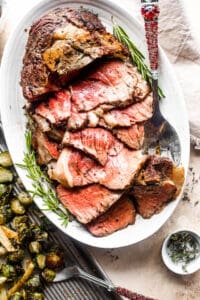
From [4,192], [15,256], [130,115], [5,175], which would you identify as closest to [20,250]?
[15,256]

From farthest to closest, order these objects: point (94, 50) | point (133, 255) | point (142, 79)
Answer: point (133, 255) < point (142, 79) < point (94, 50)

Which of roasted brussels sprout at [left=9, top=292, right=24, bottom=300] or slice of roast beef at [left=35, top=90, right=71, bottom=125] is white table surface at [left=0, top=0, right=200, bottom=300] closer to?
roasted brussels sprout at [left=9, top=292, right=24, bottom=300]

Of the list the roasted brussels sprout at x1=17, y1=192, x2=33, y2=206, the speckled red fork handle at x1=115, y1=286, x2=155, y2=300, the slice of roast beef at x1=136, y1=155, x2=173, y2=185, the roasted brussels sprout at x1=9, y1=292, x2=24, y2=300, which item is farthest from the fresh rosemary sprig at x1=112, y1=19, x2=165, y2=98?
the roasted brussels sprout at x1=9, y1=292, x2=24, y2=300

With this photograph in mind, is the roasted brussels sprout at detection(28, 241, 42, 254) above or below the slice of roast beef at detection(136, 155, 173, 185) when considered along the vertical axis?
below

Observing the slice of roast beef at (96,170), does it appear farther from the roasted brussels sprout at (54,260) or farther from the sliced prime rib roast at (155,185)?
the roasted brussels sprout at (54,260)

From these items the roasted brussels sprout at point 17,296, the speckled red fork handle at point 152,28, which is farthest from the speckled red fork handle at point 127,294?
the speckled red fork handle at point 152,28

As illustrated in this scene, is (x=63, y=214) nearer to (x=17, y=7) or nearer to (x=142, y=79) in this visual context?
(x=142, y=79)

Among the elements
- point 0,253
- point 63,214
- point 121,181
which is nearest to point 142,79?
point 121,181
